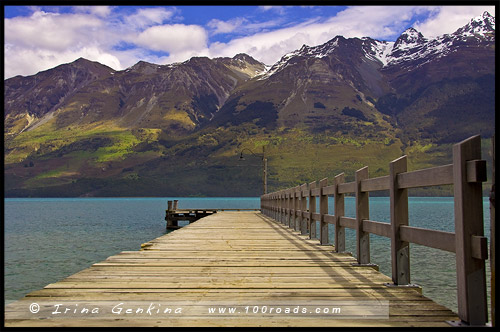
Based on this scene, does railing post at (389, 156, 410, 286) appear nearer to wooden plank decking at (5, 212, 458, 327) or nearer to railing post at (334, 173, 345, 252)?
wooden plank decking at (5, 212, 458, 327)

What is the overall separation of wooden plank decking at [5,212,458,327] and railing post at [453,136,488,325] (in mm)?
207

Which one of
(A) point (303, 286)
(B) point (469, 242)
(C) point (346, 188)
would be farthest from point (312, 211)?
(B) point (469, 242)

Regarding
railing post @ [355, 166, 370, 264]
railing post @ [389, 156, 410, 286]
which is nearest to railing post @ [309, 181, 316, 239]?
railing post @ [355, 166, 370, 264]

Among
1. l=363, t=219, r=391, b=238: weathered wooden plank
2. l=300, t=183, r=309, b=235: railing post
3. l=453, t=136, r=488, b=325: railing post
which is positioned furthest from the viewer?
l=300, t=183, r=309, b=235: railing post

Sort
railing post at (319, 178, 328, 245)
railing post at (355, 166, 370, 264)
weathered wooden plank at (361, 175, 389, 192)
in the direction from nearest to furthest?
weathered wooden plank at (361, 175, 389, 192)
railing post at (355, 166, 370, 264)
railing post at (319, 178, 328, 245)

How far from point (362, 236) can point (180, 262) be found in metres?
2.45

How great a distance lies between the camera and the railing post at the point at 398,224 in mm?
5055

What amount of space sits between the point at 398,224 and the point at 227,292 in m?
1.84

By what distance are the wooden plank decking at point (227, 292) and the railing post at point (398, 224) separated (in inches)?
8.6

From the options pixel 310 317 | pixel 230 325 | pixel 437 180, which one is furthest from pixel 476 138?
pixel 230 325

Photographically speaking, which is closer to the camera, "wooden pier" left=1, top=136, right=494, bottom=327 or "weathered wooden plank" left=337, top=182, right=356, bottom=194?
"wooden pier" left=1, top=136, right=494, bottom=327

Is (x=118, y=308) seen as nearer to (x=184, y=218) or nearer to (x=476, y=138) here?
(x=476, y=138)

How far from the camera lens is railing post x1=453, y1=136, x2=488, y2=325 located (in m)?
3.48

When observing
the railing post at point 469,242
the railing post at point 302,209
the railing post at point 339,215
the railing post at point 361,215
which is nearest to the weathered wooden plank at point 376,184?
the railing post at point 361,215
